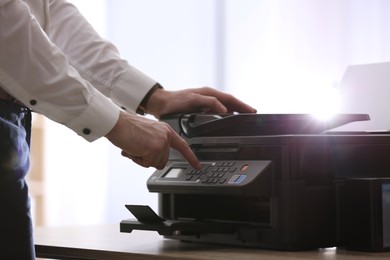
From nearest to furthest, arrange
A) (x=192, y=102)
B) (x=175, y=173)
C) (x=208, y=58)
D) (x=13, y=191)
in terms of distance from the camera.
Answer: (x=13, y=191), (x=175, y=173), (x=192, y=102), (x=208, y=58)

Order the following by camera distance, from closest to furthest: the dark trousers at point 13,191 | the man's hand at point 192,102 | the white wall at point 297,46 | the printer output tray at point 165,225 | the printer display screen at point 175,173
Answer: the dark trousers at point 13,191, the printer output tray at point 165,225, the printer display screen at point 175,173, the man's hand at point 192,102, the white wall at point 297,46

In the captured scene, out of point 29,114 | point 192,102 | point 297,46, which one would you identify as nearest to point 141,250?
point 29,114

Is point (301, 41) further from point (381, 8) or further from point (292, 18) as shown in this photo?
point (381, 8)

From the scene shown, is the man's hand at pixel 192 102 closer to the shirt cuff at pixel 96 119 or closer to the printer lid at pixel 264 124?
the printer lid at pixel 264 124

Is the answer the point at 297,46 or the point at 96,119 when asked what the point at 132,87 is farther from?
the point at 297,46

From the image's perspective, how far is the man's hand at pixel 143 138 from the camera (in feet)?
4.51

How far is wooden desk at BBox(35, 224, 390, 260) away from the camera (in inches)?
51.1

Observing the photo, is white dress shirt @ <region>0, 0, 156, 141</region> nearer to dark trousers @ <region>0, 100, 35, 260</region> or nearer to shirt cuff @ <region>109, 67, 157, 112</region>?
dark trousers @ <region>0, 100, 35, 260</region>

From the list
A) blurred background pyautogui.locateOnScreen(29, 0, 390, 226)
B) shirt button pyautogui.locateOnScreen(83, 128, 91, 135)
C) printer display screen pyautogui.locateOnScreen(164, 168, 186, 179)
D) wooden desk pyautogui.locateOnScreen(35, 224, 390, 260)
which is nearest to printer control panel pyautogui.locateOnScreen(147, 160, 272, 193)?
printer display screen pyautogui.locateOnScreen(164, 168, 186, 179)

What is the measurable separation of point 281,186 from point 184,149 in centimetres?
20

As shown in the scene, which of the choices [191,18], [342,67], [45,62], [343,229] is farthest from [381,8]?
[45,62]

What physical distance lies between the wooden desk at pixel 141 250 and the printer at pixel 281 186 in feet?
0.10

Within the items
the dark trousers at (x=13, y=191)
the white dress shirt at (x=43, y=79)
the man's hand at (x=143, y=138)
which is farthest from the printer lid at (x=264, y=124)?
the dark trousers at (x=13, y=191)

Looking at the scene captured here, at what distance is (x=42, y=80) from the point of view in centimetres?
134
